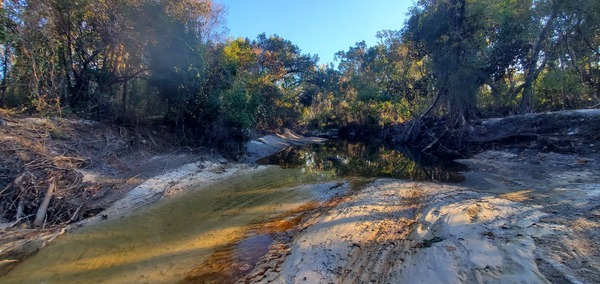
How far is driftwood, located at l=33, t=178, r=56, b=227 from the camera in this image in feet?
17.6

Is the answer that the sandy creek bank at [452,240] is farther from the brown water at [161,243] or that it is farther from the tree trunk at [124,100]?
the tree trunk at [124,100]

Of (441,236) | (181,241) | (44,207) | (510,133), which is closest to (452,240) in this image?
(441,236)

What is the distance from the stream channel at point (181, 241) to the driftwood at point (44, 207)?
78 centimetres

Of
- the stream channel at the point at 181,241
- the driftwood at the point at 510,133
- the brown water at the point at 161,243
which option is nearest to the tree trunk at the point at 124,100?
the stream channel at the point at 181,241

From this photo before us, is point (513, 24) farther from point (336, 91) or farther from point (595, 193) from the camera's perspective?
point (336, 91)

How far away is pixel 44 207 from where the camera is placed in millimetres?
5609

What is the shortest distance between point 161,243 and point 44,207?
2.93 meters

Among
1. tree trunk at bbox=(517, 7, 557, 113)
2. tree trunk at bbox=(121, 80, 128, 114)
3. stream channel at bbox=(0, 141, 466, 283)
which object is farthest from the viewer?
tree trunk at bbox=(517, 7, 557, 113)

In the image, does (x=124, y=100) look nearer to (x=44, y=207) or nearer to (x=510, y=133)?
(x=44, y=207)

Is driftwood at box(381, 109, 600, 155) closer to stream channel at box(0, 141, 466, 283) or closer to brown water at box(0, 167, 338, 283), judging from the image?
stream channel at box(0, 141, 466, 283)

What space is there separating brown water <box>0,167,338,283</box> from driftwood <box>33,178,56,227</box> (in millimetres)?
782

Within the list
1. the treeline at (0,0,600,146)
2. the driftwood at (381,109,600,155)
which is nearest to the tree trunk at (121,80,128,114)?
the treeline at (0,0,600,146)

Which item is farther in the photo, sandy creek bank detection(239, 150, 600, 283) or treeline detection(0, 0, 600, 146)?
treeline detection(0, 0, 600, 146)

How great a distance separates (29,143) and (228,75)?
31.8 feet
